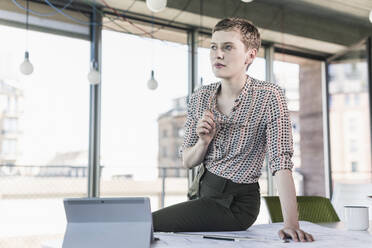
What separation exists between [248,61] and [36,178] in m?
3.85

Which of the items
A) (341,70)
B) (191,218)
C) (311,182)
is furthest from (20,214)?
(341,70)

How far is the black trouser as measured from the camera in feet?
4.84

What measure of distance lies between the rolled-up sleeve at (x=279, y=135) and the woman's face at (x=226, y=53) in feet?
0.62

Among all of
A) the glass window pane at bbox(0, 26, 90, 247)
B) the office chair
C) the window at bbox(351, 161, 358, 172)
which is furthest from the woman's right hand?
the window at bbox(351, 161, 358, 172)

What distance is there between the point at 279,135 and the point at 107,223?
2.34 ft

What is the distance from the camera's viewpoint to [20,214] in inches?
189

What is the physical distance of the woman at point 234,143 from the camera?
1481mm

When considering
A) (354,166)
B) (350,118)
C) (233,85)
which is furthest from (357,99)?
(233,85)

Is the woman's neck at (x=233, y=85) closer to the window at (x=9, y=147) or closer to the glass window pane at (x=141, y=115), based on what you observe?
the glass window pane at (x=141, y=115)

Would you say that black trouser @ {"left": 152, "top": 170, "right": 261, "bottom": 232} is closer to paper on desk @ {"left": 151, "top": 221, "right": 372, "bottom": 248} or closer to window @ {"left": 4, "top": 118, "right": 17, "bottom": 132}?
paper on desk @ {"left": 151, "top": 221, "right": 372, "bottom": 248}

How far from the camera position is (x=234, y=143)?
159cm

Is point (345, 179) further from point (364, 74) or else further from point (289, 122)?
point (289, 122)

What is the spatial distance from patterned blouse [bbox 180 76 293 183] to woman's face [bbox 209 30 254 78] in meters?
0.11

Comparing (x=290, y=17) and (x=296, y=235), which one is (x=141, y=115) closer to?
(x=290, y=17)
